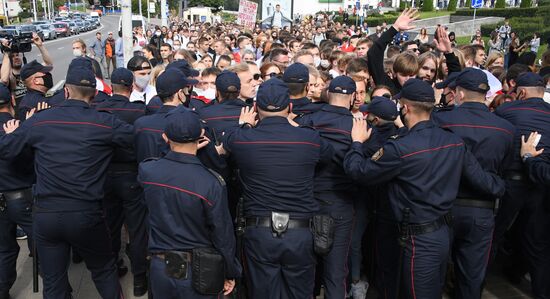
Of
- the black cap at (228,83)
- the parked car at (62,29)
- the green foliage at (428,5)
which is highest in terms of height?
the green foliage at (428,5)

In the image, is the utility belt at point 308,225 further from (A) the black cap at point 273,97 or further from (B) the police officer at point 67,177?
(B) the police officer at point 67,177

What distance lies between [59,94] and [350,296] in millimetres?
4179

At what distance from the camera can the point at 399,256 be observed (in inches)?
154

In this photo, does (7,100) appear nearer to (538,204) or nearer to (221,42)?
(538,204)

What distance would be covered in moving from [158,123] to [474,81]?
9.23 ft

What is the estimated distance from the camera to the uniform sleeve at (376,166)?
11.8 feet

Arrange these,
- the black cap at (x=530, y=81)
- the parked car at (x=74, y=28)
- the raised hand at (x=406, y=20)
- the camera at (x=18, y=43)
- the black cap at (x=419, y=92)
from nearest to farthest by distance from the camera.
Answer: the black cap at (x=419, y=92) < the black cap at (x=530, y=81) < the raised hand at (x=406, y=20) < the camera at (x=18, y=43) < the parked car at (x=74, y=28)

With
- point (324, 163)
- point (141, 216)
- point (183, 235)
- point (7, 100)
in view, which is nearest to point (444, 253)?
point (324, 163)

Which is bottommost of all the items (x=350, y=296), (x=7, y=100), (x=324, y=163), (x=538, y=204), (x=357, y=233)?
(x=350, y=296)

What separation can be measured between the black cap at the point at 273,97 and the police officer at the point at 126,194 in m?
1.55

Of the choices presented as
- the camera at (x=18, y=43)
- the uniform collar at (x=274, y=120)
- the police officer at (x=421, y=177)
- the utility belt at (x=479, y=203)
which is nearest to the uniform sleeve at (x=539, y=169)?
the utility belt at (x=479, y=203)

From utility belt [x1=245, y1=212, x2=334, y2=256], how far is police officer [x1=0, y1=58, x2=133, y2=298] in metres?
1.36

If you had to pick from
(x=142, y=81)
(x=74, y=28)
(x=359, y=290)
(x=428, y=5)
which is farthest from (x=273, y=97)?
(x=428, y=5)

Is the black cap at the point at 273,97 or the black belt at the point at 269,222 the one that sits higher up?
the black cap at the point at 273,97
